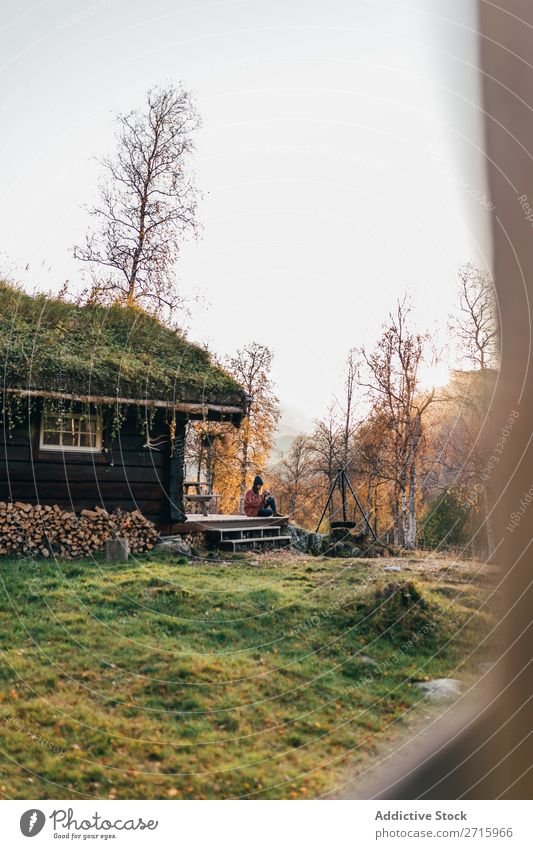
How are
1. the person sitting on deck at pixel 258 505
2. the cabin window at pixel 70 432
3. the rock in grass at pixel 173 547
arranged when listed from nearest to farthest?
the cabin window at pixel 70 432
the rock in grass at pixel 173 547
the person sitting on deck at pixel 258 505

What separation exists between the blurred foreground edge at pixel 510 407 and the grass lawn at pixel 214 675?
10.8 inches

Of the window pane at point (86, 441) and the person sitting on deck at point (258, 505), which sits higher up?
the window pane at point (86, 441)

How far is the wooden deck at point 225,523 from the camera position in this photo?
979 centimetres

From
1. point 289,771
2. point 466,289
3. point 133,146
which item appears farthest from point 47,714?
point 133,146

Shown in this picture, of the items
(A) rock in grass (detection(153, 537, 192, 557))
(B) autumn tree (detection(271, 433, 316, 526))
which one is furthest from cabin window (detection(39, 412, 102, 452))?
(B) autumn tree (detection(271, 433, 316, 526))

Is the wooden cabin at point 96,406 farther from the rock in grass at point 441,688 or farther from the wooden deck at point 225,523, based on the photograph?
the rock in grass at point 441,688

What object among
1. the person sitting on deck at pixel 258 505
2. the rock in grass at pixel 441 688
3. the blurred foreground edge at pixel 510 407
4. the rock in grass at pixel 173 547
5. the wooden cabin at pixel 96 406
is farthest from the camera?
the person sitting on deck at pixel 258 505

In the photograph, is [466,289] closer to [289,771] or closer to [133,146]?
[289,771]

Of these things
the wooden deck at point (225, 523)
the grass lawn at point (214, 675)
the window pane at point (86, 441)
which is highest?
the window pane at point (86, 441)

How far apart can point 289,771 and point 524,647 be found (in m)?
1.67

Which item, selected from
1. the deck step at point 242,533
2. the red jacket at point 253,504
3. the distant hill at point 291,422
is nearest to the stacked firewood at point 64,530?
the deck step at point 242,533

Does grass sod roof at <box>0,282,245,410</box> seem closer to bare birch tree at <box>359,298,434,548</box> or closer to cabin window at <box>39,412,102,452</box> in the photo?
cabin window at <box>39,412,102,452</box>

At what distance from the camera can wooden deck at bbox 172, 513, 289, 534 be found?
9786 millimetres

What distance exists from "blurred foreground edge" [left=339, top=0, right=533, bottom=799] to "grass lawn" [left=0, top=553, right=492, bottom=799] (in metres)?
0.27
